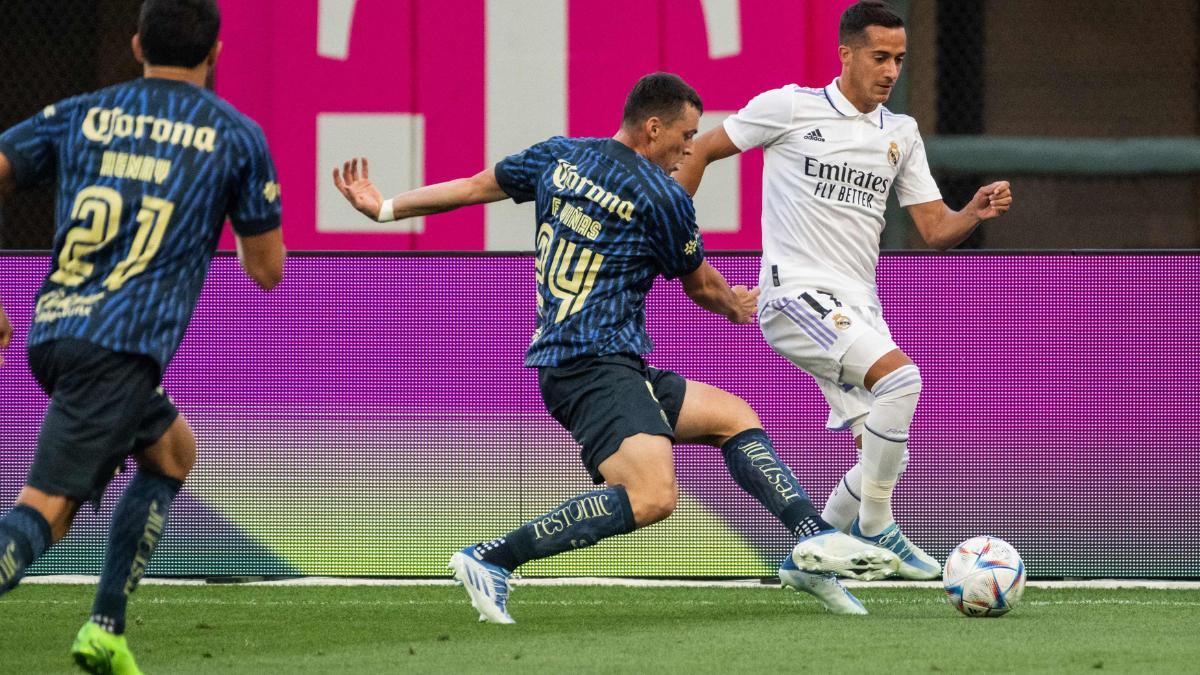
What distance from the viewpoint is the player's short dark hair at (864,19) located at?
269 inches

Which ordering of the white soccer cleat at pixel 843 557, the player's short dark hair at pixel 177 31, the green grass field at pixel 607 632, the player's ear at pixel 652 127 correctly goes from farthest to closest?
the player's ear at pixel 652 127 → the white soccer cleat at pixel 843 557 → the green grass field at pixel 607 632 → the player's short dark hair at pixel 177 31

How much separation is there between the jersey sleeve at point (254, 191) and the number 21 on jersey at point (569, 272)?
1502 mm

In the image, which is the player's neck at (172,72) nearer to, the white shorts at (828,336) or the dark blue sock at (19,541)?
the dark blue sock at (19,541)

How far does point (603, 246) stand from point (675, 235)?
237 mm

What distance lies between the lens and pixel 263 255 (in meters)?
4.69

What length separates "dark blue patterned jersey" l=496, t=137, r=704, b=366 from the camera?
5980 mm

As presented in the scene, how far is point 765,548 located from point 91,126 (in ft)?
13.3

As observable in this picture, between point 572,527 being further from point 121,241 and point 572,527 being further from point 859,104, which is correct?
point 859,104

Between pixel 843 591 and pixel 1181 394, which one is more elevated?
pixel 1181 394

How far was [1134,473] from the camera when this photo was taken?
7750 millimetres

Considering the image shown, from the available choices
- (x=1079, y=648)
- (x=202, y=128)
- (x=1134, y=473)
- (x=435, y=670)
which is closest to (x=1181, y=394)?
(x=1134, y=473)

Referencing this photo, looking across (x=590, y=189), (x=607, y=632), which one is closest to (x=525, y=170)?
(x=590, y=189)

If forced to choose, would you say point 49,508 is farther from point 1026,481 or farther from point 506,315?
point 1026,481

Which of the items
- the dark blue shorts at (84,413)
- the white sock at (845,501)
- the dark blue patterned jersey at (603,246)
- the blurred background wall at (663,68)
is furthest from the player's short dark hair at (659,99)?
the blurred background wall at (663,68)
